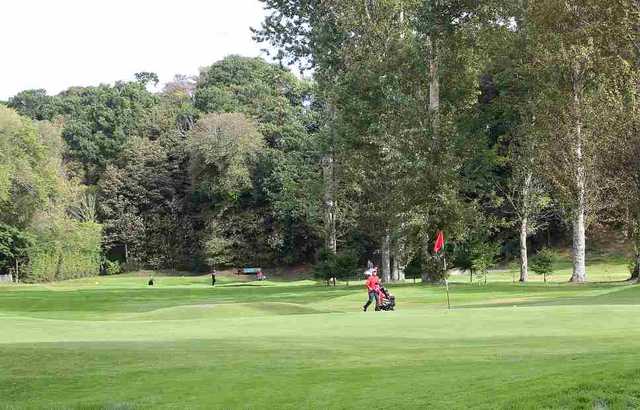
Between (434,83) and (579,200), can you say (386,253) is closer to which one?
(434,83)

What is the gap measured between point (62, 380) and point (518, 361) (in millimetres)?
7003

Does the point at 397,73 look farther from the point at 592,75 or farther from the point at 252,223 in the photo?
the point at 252,223

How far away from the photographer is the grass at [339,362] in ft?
31.0

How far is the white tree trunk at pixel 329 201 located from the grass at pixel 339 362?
1212 inches


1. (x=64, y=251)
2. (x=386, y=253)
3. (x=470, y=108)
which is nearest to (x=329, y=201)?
(x=386, y=253)

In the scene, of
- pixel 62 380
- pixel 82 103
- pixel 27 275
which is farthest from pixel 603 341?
pixel 82 103

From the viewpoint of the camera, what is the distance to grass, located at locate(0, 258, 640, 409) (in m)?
9.44

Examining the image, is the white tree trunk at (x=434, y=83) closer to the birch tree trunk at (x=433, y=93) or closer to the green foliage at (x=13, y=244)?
the birch tree trunk at (x=433, y=93)

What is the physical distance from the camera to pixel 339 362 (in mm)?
13000

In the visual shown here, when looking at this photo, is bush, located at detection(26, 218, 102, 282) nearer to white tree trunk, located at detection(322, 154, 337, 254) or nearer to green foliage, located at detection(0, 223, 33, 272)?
green foliage, located at detection(0, 223, 33, 272)

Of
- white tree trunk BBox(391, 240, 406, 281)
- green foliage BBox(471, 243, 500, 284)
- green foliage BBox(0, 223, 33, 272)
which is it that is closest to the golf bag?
white tree trunk BBox(391, 240, 406, 281)

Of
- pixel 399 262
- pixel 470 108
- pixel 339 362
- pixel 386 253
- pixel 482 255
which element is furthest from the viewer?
pixel 399 262

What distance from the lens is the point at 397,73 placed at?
4497 cm

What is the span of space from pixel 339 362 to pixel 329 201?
42381 mm
